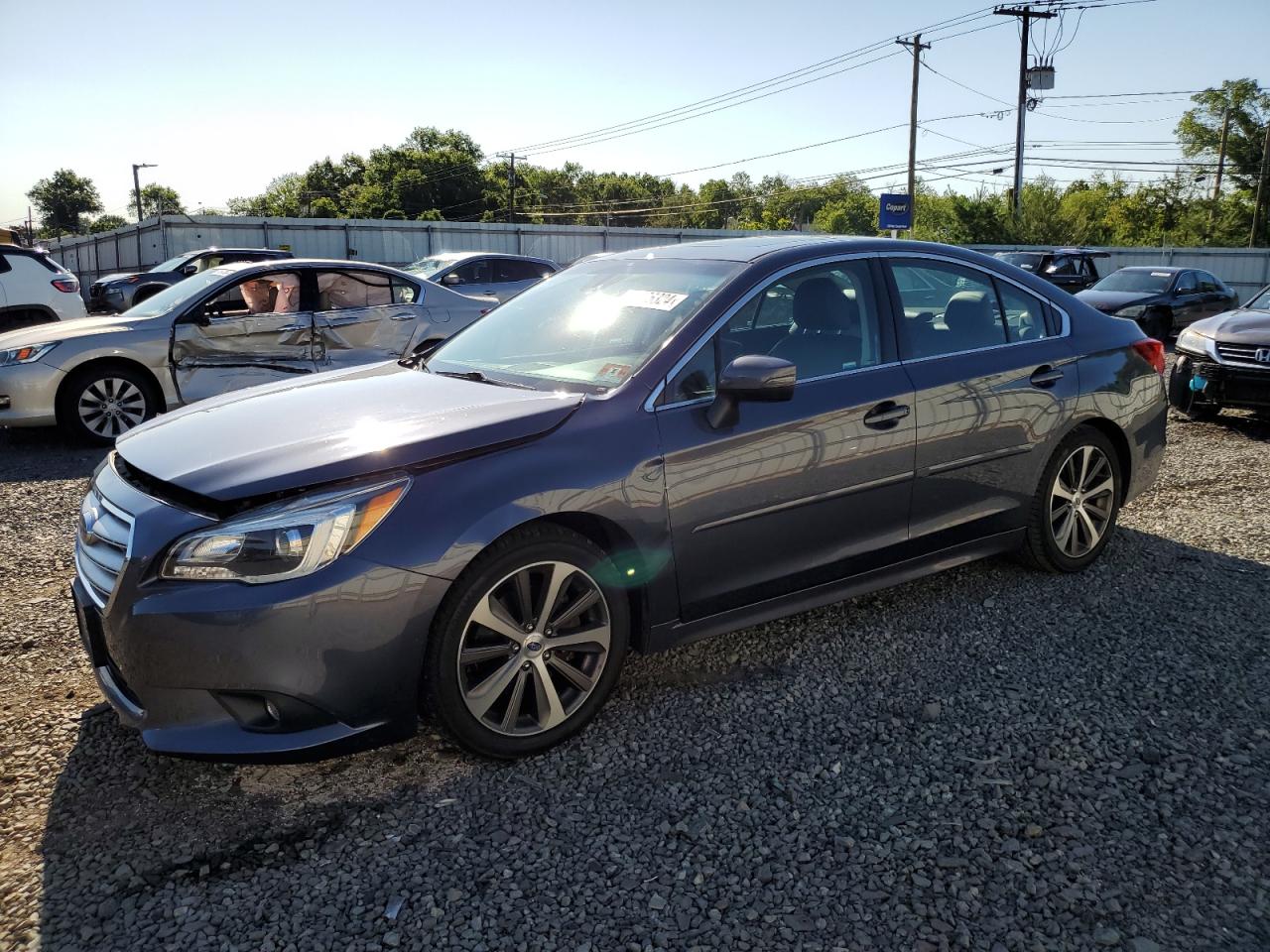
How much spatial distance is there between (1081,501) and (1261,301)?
20.8 ft

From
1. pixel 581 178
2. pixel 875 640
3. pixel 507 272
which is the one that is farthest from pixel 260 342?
pixel 581 178

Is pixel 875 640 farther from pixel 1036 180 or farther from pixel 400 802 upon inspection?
pixel 1036 180

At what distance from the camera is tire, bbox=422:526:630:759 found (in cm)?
286

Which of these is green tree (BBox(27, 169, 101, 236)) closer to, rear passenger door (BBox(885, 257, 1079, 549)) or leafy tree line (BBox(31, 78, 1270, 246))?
leafy tree line (BBox(31, 78, 1270, 246))

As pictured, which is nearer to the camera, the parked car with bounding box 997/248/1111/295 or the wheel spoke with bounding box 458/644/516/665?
the wheel spoke with bounding box 458/644/516/665

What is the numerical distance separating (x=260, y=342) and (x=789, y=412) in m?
6.20

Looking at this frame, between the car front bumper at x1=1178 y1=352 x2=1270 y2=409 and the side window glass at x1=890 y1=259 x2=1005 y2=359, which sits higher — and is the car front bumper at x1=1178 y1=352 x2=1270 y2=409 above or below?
below

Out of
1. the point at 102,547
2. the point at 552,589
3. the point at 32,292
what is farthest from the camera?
the point at 32,292

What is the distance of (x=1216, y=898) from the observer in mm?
2414

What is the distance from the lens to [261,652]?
2.60m

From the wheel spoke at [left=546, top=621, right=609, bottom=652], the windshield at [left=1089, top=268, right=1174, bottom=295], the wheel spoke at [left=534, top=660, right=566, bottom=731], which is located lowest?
the wheel spoke at [left=534, top=660, right=566, bottom=731]

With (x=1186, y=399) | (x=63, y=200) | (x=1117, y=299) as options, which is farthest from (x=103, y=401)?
(x=63, y=200)

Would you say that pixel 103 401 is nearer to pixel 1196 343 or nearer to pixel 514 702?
pixel 514 702

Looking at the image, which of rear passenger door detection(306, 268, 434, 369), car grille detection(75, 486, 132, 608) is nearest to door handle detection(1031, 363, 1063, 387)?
car grille detection(75, 486, 132, 608)
